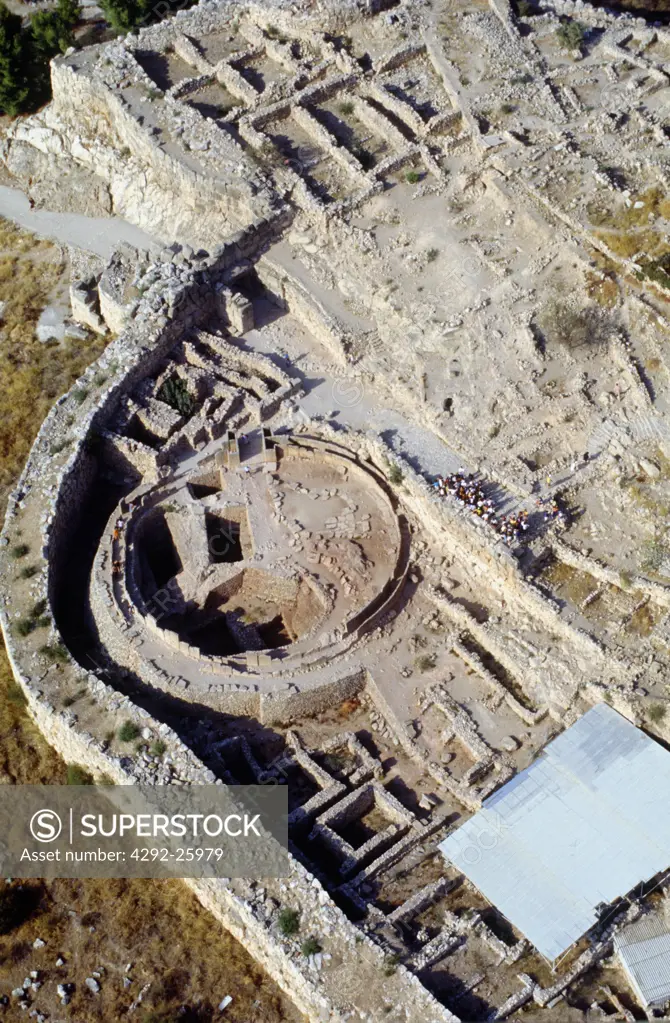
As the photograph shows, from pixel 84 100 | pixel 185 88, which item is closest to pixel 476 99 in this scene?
pixel 185 88

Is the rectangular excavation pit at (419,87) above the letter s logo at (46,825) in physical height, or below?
above

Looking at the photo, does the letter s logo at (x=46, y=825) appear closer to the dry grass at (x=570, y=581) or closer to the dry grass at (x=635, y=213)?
the dry grass at (x=570, y=581)

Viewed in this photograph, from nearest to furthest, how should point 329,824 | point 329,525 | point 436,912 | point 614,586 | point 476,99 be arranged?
point 436,912 < point 329,824 < point 614,586 < point 329,525 < point 476,99

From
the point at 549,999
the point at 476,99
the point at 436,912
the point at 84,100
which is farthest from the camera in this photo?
the point at 84,100

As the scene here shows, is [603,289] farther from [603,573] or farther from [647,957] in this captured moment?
[647,957]

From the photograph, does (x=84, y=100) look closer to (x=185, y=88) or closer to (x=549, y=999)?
(x=185, y=88)

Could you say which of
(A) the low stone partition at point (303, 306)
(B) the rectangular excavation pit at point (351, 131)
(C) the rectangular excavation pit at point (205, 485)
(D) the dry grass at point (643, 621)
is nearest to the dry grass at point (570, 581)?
(D) the dry grass at point (643, 621)
